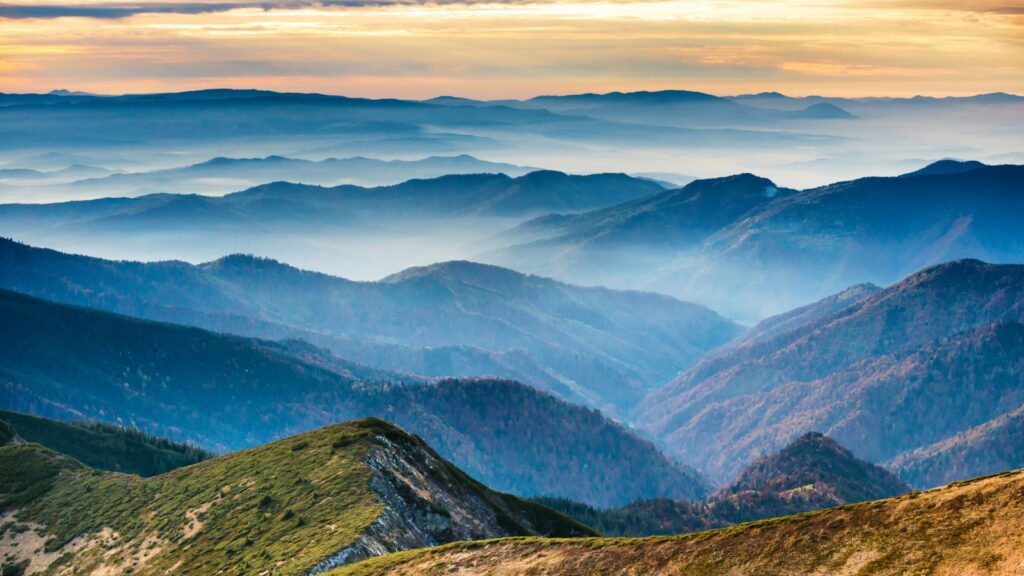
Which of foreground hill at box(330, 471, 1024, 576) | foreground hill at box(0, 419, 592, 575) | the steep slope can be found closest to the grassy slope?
foreground hill at box(0, 419, 592, 575)

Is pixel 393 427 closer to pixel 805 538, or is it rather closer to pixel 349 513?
pixel 349 513

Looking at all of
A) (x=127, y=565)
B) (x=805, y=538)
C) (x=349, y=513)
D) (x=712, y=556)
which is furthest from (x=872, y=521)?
(x=127, y=565)

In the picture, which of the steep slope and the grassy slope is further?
the steep slope

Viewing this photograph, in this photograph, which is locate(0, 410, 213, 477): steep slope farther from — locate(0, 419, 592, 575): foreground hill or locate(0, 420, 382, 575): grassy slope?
locate(0, 419, 592, 575): foreground hill

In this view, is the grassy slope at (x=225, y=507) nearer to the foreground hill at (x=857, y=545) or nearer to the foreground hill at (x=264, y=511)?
the foreground hill at (x=264, y=511)

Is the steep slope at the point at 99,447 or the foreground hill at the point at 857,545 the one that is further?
the steep slope at the point at 99,447

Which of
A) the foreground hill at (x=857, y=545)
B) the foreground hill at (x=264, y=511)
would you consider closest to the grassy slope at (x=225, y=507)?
the foreground hill at (x=264, y=511)
